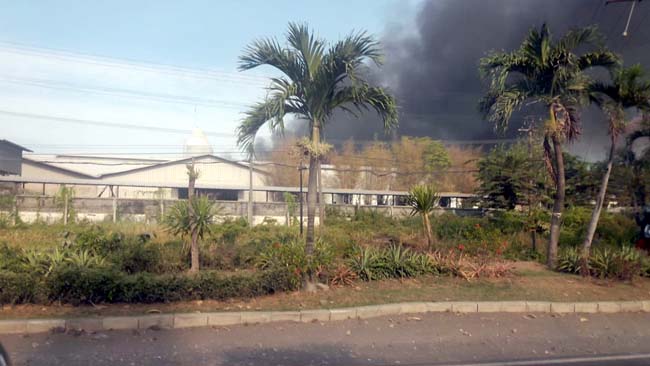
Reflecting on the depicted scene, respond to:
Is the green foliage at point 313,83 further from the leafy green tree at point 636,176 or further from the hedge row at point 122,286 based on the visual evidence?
the leafy green tree at point 636,176

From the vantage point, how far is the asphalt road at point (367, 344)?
704 cm

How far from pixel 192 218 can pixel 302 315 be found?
285 centimetres

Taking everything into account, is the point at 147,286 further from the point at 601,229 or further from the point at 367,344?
the point at 601,229

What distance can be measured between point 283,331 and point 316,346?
80 centimetres

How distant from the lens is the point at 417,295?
10320 mm

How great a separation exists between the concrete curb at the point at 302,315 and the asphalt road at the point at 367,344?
16 centimetres

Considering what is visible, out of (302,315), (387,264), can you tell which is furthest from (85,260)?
(387,264)

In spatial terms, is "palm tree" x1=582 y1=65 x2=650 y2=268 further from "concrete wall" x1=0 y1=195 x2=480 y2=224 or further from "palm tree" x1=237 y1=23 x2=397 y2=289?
"concrete wall" x1=0 y1=195 x2=480 y2=224

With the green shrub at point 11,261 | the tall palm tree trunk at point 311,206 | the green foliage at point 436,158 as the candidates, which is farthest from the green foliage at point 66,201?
the green foliage at point 436,158

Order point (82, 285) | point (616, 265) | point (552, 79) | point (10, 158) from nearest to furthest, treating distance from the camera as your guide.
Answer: point (82, 285), point (616, 265), point (552, 79), point (10, 158)

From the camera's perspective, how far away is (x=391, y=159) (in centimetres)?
4219

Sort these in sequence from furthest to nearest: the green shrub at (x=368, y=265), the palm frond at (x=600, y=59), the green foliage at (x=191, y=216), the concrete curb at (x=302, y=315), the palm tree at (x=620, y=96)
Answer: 1. the palm frond at (x=600, y=59)
2. the palm tree at (x=620, y=96)
3. the green shrub at (x=368, y=265)
4. the green foliage at (x=191, y=216)
5. the concrete curb at (x=302, y=315)

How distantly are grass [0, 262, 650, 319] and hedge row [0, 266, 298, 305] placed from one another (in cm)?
12

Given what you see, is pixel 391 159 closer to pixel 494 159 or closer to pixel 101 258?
pixel 494 159
